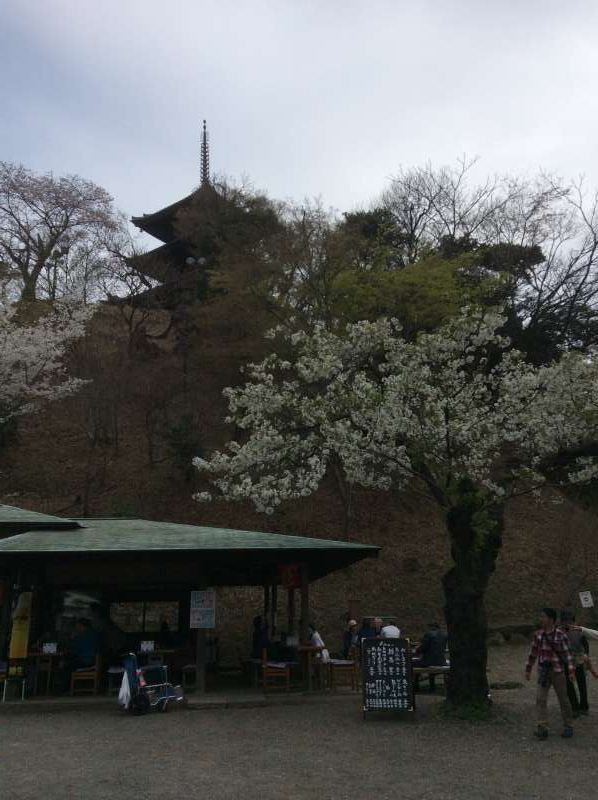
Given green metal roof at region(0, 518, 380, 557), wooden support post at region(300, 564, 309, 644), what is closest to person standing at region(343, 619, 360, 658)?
wooden support post at region(300, 564, 309, 644)

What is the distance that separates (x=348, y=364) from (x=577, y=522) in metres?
13.3

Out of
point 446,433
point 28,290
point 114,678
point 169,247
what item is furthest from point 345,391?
point 169,247

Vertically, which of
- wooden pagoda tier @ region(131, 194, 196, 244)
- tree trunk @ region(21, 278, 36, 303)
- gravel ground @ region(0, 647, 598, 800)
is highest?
wooden pagoda tier @ region(131, 194, 196, 244)

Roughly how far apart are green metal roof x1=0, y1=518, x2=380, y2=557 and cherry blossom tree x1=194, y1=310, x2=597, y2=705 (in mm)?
866

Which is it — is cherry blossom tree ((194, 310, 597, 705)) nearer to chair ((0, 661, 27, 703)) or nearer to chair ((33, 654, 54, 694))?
chair ((33, 654, 54, 694))

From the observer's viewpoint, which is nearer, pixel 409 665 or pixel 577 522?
pixel 409 665

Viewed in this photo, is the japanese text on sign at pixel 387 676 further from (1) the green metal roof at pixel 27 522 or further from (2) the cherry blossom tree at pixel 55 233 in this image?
(2) the cherry blossom tree at pixel 55 233

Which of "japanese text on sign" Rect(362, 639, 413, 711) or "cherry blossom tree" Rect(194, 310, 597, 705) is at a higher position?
"cherry blossom tree" Rect(194, 310, 597, 705)

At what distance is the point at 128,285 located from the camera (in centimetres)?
3039

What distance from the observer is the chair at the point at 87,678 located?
1144cm

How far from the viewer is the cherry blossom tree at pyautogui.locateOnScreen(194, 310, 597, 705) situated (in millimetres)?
9828

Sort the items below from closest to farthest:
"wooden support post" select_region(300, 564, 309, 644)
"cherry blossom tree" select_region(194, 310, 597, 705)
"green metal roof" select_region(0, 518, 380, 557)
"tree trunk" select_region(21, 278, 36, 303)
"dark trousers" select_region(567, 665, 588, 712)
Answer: "dark trousers" select_region(567, 665, 588, 712)
"cherry blossom tree" select_region(194, 310, 597, 705)
"green metal roof" select_region(0, 518, 380, 557)
"wooden support post" select_region(300, 564, 309, 644)
"tree trunk" select_region(21, 278, 36, 303)

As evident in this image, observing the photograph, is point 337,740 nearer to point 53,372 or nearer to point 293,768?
point 293,768

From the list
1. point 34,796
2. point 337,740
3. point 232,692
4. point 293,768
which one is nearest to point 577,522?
point 232,692
